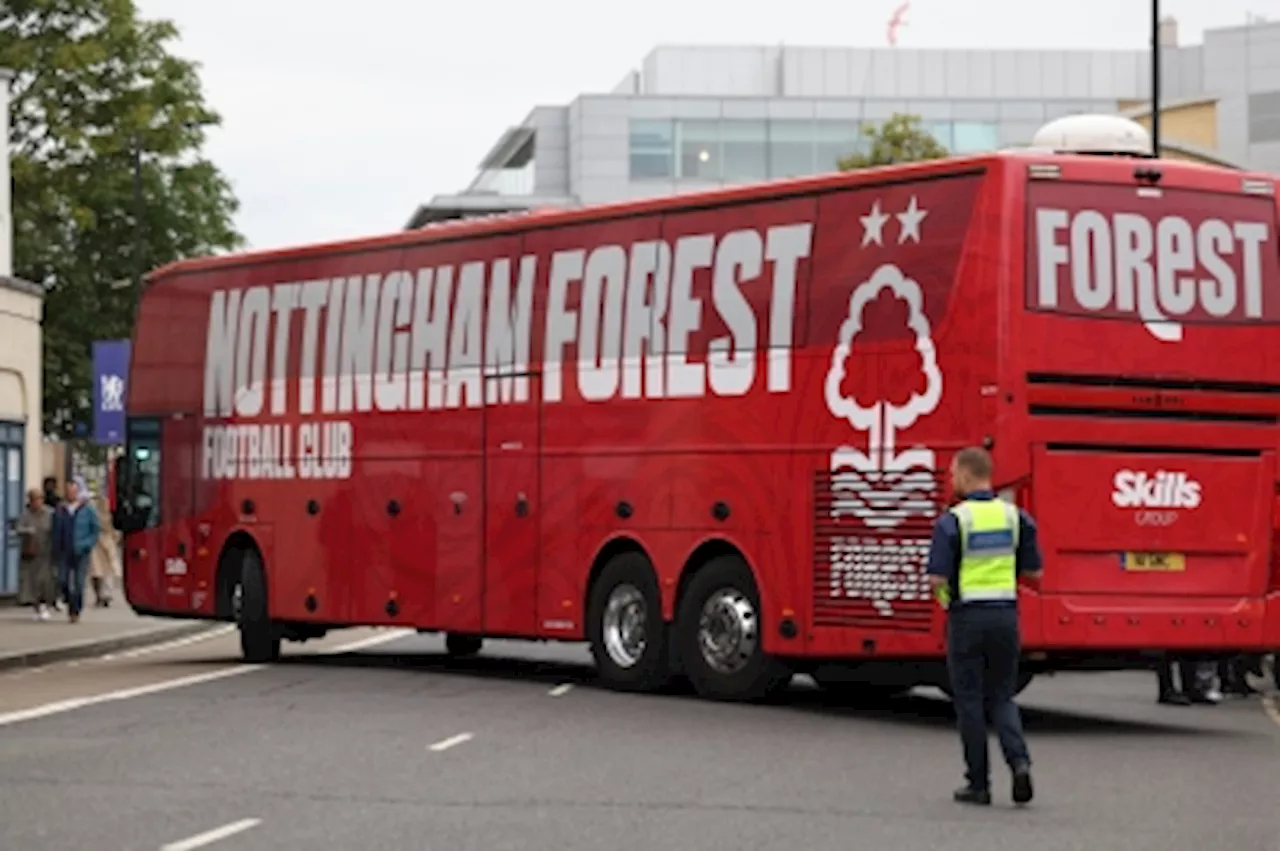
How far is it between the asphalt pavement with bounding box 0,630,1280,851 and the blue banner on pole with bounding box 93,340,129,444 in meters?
25.5

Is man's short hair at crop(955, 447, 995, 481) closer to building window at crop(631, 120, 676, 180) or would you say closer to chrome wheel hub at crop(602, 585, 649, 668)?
chrome wheel hub at crop(602, 585, 649, 668)

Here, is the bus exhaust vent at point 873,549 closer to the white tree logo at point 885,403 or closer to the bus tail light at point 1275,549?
the white tree logo at point 885,403

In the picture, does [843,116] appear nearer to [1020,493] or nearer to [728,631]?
[728,631]

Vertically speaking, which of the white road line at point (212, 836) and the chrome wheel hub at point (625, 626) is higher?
the chrome wheel hub at point (625, 626)

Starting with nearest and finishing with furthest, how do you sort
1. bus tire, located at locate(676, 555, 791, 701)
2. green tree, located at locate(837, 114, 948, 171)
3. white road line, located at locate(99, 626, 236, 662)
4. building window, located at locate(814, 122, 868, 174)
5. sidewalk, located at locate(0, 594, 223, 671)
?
bus tire, located at locate(676, 555, 791, 701) → sidewalk, located at locate(0, 594, 223, 671) → white road line, located at locate(99, 626, 236, 662) → green tree, located at locate(837, 114, 948, 171) → building window, located at locate(814, 122, 868, 174)

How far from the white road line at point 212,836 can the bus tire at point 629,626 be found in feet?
32.6

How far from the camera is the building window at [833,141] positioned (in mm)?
113750

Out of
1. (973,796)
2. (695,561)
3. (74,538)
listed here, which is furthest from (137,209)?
(973,796)

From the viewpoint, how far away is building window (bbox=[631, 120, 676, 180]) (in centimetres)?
11381

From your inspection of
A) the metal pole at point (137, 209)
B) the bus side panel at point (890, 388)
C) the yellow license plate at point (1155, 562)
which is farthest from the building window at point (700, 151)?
the yellow license plate at point (1155, 562)

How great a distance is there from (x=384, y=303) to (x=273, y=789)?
1217 cm

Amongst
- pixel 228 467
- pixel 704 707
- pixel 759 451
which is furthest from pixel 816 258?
pixel 228 467

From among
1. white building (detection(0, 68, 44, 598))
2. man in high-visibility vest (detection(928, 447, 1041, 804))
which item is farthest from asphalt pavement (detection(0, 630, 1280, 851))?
white building (detection(0, 68, 44, 598))

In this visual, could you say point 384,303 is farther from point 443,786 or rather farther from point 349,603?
point 443,786
